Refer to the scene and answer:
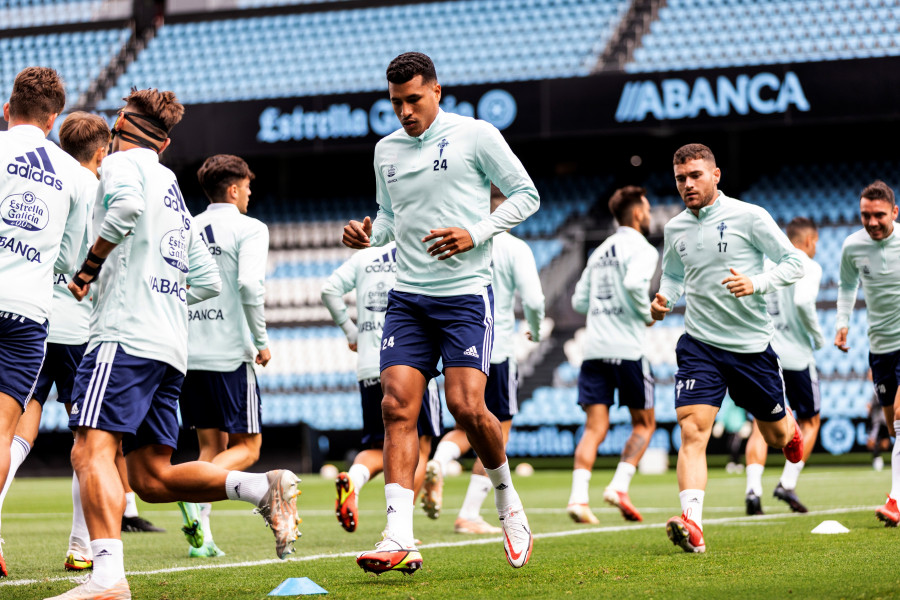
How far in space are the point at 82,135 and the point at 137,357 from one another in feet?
7.21

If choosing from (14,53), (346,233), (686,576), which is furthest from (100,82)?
(686,576)

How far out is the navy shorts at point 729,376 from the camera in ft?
19.1

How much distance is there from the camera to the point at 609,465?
17.1m

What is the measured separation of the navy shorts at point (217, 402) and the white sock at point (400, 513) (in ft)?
6.49

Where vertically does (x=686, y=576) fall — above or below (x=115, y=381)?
below

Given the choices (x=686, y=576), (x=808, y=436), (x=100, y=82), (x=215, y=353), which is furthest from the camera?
(x=100, y=82)

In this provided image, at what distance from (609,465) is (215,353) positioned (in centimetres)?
1169

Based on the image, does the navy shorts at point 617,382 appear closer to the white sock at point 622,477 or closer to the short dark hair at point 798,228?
the white sock at point 622,477

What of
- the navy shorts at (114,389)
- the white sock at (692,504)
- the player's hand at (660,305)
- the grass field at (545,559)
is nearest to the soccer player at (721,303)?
the player's hand at (660,305)

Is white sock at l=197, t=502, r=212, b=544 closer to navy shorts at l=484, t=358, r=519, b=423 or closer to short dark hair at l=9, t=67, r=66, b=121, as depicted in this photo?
navy shorts at l=484, t=358, r=519, b=423

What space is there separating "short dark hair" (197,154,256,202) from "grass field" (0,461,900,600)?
6.78ft

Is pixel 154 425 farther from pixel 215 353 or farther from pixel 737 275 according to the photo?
pixel 737 275

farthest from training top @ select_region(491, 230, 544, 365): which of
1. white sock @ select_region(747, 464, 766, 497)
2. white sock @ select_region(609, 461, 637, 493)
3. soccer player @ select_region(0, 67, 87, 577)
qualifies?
soccer player @ select_region(0, 67, 87, 577)

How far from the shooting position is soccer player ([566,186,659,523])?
8523 mm
